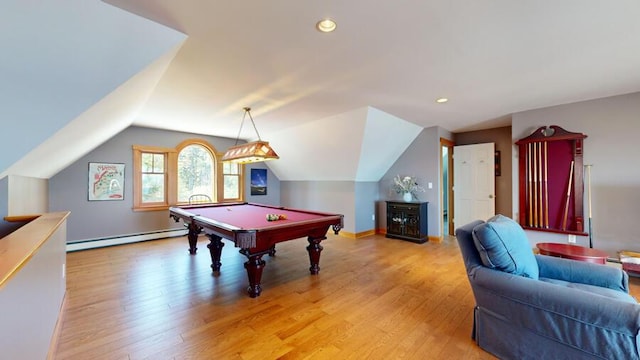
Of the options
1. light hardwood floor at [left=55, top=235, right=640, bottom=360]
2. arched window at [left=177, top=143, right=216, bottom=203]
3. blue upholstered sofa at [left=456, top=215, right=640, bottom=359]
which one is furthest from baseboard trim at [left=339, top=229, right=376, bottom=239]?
blue upholstered sofa at [left=456, top=215, right=640, bottom=359]

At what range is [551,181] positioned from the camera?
3.99m

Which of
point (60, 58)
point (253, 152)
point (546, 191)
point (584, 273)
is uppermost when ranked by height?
point (60, 58)

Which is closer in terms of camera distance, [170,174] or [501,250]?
[501,250]

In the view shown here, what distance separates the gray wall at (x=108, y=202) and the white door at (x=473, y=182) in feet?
20.9

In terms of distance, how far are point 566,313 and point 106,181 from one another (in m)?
6.65

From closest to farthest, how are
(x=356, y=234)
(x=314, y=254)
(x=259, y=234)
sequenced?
(x=259, y=234)
(x=314, y=254)
(x=356, y=234)

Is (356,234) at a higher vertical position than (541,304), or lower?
lower

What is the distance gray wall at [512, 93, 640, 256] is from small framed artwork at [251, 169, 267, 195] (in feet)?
21.2

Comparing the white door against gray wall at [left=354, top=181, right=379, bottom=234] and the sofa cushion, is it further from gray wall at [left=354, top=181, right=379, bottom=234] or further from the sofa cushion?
the sofa cushion

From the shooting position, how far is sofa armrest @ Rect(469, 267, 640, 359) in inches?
53.9

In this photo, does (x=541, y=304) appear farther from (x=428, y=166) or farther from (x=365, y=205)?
(x=365, y=205)

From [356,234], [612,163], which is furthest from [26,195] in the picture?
[612,163]

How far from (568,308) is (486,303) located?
47cm

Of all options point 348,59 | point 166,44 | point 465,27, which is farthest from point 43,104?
point 465,27
